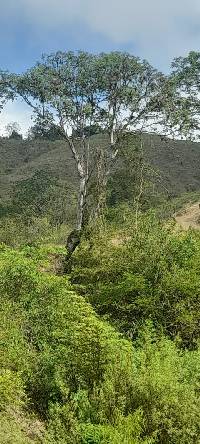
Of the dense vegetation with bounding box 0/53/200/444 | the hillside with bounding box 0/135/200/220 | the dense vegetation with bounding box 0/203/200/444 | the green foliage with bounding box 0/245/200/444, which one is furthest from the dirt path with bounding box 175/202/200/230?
the green foliage with bounding box 0/245/200/444

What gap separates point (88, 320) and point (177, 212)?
2294cm

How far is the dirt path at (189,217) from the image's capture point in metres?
29.8

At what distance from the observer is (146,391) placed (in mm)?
9539

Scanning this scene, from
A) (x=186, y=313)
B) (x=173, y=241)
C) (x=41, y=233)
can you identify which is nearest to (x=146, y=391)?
(x=186, y=313)

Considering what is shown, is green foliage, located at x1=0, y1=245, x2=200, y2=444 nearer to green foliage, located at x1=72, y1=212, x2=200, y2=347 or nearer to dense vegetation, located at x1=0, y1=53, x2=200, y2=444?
dense vegetation, located at x1=0, y1=53, x2=200, y2=444

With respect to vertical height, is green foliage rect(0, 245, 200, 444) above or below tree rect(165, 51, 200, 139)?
below

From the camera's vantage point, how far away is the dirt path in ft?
97.8

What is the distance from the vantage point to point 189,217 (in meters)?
31.5

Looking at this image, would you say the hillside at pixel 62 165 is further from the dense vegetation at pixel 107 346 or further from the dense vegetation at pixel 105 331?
the dense vegetation at pixel 107 346

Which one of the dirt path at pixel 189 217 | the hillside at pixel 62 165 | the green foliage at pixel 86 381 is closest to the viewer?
the green foliage at pixel 86 381

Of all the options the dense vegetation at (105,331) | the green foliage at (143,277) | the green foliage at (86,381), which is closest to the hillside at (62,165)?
the dense vegetation at (105,331)

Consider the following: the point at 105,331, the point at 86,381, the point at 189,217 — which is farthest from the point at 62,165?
the point at 86,381

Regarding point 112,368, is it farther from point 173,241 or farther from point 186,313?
point 173,241

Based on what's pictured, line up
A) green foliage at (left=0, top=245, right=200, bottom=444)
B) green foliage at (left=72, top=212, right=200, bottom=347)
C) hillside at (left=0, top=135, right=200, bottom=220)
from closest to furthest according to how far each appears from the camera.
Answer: green foliage at (left=0, top=245, right=200, bottom=444) < green foliage at (left=72, top=212, right=200, bottom=347) < hillside at (left=0, top=135, right=200, bottom=220)
